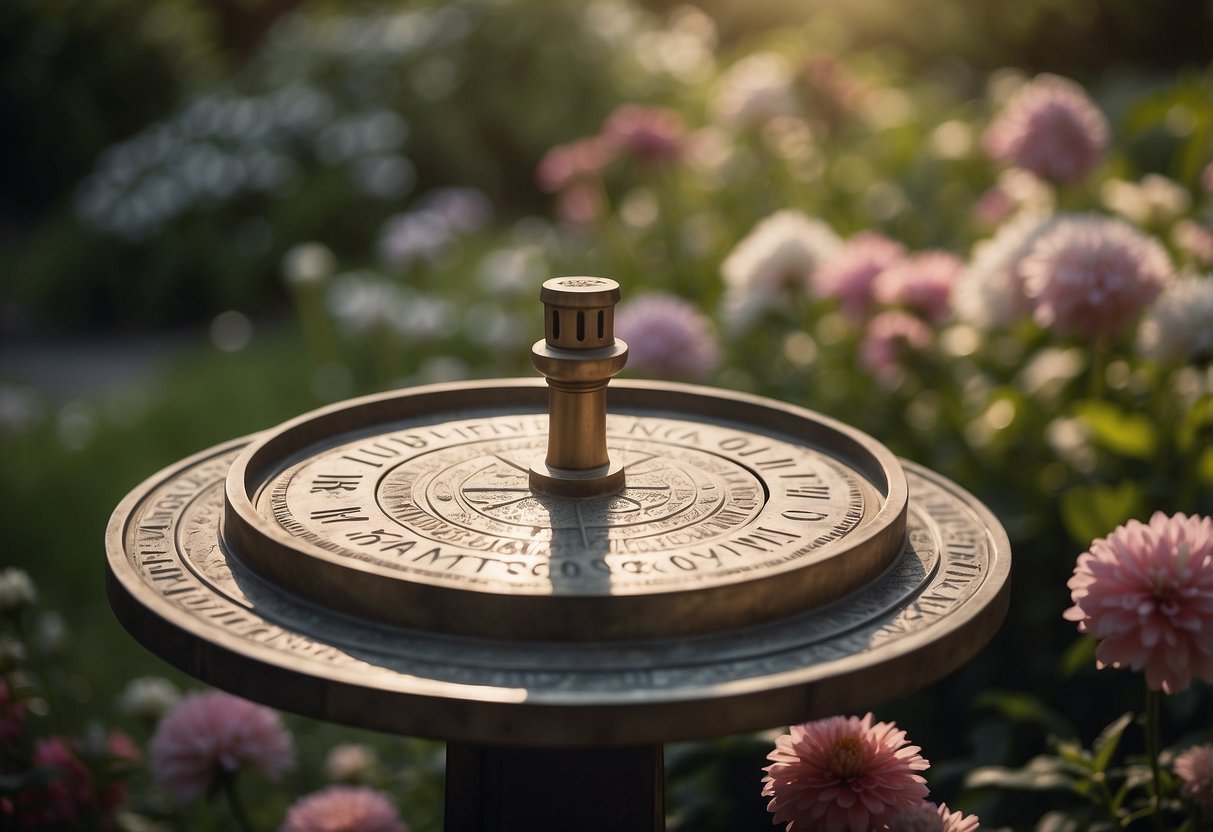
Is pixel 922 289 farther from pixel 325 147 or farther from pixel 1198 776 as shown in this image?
pixel 325 147

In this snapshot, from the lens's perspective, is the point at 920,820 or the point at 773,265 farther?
the point at 773,265

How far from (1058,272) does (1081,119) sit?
43.0 inches

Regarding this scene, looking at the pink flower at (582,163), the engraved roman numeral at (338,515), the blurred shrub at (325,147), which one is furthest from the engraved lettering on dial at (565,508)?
the blurred shrub at (325,147)

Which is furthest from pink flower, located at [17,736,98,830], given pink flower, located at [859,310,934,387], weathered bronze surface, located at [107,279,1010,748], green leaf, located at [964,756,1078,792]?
pink flower, located at [859,310,934,387]

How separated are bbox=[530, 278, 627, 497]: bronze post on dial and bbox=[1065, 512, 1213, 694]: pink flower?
731 mm

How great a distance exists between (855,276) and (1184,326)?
0.95 m

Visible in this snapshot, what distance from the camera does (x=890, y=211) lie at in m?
4.81

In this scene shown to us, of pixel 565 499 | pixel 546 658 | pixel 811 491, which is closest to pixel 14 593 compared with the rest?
pixel 565 499

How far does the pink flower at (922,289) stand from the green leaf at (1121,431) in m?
0.48

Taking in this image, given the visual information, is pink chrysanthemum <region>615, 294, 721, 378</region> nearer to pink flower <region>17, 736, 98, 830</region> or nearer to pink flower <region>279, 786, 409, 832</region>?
pink flower <region>279, 786, 409, 832</region>

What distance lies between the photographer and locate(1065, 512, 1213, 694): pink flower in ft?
5.71

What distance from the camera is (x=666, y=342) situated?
10.9ft

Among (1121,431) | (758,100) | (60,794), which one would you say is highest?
(758,100)

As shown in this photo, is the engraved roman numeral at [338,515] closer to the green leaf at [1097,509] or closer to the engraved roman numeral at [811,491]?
the engraved roman numeral at [811,491]
